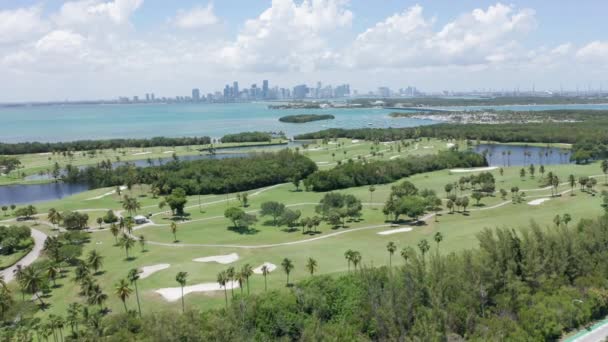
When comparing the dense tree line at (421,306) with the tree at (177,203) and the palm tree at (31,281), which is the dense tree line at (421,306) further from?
the tree at (177,203)

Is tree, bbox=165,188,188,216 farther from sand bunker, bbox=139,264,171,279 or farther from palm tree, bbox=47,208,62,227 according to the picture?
sand bunker, bbox=139,264,171,279

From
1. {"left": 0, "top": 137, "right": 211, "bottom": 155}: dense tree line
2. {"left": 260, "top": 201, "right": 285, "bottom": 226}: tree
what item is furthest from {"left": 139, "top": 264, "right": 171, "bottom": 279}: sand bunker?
{"left": 0, "top": 137, "right": 211, "bottom": 155}: dense tree line

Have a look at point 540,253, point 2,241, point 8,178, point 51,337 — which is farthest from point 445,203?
point 8,178

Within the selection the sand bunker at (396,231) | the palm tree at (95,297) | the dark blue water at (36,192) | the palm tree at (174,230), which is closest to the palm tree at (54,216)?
the palm tree at (174,230)

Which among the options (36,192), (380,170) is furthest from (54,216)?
(380,170)

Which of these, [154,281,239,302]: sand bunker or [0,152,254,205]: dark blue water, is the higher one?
[0,152,254,205]: dark blue water

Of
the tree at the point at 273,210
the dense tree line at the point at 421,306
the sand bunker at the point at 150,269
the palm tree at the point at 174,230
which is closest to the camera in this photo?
the dense tree line at the point at 421,306
